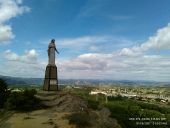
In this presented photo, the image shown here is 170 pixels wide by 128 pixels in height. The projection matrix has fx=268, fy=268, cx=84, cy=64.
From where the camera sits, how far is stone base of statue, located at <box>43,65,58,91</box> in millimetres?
34522

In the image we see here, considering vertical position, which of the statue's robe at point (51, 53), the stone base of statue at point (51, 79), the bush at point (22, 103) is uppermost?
the statue's robe at point (51, 53)

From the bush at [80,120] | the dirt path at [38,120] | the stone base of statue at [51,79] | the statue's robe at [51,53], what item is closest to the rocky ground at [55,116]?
the dirt path at [38,120]

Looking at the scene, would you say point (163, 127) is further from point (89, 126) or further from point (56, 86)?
point (89, 126)

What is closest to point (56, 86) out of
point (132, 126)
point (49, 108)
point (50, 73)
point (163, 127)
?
point (50, 73)

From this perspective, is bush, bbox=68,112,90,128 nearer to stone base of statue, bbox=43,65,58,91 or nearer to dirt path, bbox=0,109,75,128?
dirt path, bbox=0,109,75,128

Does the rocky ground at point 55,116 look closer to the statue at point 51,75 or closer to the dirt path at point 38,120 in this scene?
the dirt path at point 38,120

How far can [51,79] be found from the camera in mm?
34625

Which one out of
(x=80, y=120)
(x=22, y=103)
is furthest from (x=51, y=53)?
(x=80, y=120)

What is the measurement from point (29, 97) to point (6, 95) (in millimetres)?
6229

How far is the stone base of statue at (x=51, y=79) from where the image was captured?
34.5 metres

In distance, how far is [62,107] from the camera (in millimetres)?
29984

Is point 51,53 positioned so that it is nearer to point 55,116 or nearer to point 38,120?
point 55,116

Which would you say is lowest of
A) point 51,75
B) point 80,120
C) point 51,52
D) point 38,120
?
point 38,120

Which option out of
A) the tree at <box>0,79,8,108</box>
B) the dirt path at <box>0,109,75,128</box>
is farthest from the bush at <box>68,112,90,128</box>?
the tree at <box>0,79,8,108</box>
